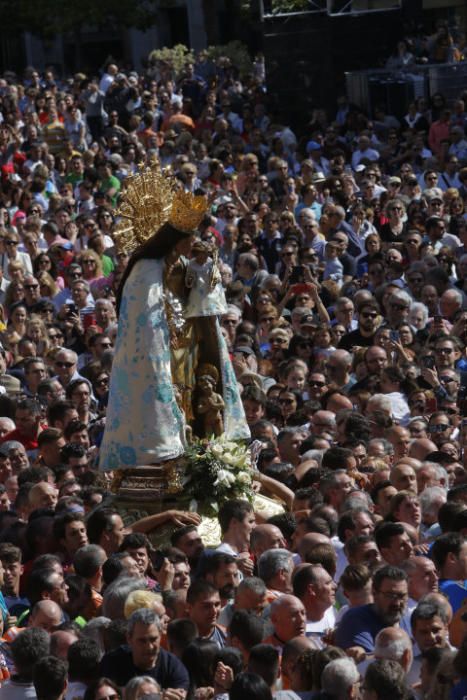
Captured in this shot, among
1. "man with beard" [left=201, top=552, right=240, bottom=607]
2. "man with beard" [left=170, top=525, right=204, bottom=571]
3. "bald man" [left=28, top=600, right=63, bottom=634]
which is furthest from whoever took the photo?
"man with beard" [left=170, top=525, right=204, bottom=571]

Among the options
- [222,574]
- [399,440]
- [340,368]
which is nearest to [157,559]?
[222,574]

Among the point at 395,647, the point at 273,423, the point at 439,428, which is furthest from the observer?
the point at 273,423

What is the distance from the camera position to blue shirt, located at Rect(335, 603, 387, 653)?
919 centimetres

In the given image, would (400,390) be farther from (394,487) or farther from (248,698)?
(248,698)

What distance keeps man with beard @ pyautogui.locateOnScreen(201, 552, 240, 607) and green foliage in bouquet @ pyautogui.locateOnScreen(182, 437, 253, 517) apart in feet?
5.00

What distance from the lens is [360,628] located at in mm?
9250

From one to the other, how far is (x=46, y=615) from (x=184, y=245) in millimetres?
2892

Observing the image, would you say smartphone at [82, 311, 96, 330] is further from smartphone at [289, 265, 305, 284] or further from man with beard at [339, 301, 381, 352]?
man with beard at [339, 301, 381, 352]

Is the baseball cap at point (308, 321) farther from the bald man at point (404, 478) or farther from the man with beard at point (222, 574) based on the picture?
the man with beard at point (222, 574)

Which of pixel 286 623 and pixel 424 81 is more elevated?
pixel 424 81

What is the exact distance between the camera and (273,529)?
1068 centimetres

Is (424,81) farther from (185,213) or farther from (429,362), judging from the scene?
(185,213)

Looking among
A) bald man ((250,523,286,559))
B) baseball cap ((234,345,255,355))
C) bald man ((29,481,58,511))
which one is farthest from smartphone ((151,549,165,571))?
baseball cap ((234,345,255,355))

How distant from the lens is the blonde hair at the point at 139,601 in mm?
9258
